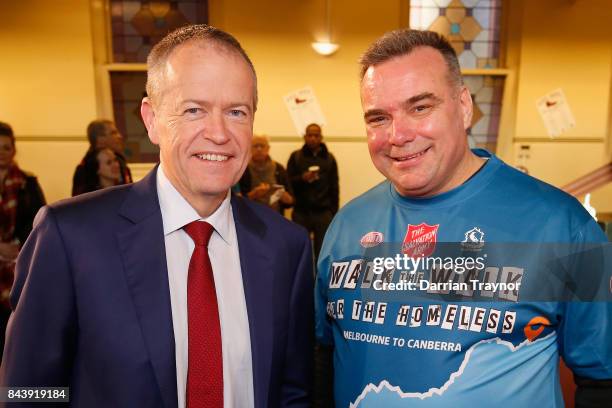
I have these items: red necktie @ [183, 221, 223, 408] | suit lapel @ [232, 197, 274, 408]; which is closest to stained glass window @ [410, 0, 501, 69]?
suit lapel @ [232, 197, 274, 408]

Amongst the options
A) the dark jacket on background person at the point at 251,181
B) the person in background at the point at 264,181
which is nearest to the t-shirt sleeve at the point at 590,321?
the person in background at the point at 264,181

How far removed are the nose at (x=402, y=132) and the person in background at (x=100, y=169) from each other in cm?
221

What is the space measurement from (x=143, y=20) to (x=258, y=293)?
6545 millimetres

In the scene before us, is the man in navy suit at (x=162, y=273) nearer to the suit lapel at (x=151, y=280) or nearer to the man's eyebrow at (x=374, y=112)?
the suit lapel at (x=151, y=280)

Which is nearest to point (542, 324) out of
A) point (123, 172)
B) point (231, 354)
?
point (231, 354)

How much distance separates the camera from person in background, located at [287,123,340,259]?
5.65 metres

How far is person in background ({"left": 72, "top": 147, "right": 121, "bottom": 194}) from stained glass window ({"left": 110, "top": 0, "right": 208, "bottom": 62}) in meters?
4.25

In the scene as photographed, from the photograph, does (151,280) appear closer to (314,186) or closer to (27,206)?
(27,206)

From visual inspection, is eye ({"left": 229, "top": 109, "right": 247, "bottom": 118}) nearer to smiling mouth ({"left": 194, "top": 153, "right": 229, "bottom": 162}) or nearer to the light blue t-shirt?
smiling mouth ({"left": 194, "top": 153, "right": 229, "bottom": 162})

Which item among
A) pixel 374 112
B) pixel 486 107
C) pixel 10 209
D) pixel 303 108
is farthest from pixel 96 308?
pixel 486 107

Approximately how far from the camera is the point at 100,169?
3.00 metres

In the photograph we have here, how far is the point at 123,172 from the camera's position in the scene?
3164mm

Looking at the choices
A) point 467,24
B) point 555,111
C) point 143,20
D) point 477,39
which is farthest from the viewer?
point 477,39

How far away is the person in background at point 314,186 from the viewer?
565 cm
